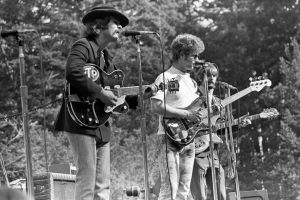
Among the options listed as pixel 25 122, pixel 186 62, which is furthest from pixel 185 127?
pixel 25 122

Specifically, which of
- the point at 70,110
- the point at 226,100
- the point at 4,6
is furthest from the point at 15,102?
the point at 70,110

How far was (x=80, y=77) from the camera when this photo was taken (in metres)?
5.40

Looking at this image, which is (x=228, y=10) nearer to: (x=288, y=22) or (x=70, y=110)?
(x=288, y=22)

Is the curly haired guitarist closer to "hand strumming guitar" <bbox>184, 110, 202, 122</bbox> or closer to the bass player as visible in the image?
"hand strumming guitar" <bbox>184, 110, 202, 122</bbox>

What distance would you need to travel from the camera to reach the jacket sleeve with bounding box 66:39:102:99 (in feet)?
17.6

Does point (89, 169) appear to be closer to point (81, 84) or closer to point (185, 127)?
point (81, 84)

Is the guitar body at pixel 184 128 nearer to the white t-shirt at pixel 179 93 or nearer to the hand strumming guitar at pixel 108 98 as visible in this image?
the white t-shirt at pixel 179 93

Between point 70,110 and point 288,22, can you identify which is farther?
point 288,22

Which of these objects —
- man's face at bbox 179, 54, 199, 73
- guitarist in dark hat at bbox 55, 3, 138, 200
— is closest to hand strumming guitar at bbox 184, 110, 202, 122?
man's face at bbox 179, 54, 199, 73

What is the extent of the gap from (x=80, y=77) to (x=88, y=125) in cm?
39

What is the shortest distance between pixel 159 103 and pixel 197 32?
66.7 ft

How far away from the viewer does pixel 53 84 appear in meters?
24.3

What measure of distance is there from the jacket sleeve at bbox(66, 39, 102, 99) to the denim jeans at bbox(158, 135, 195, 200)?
1.42m

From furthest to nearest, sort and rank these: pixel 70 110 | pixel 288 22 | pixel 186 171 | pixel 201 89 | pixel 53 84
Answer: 1. pixel 288 22
2. pixel 53 84
3. pixel 201 89
4. pixel 186 171
5. pixel 70 110
